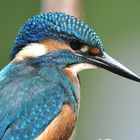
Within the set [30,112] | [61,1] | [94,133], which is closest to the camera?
[30,112]

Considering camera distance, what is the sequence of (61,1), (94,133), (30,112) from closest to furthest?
(30,112) → (61,1) → (94,133)

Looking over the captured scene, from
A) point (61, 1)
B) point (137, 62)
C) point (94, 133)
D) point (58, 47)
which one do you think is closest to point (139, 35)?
point (137, 62)

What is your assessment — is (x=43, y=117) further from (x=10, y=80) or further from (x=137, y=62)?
(x=137, y=62)

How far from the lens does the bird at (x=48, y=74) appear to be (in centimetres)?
334

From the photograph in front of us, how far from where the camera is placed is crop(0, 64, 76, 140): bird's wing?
331 centimetres

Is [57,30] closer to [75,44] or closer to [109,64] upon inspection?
[75,44]

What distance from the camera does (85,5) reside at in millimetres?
5816

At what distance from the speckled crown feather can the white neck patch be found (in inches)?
0.8

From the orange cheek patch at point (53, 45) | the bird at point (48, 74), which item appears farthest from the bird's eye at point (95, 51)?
the orange cheek patch at point (53, 45)

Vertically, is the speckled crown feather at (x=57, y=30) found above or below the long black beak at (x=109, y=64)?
above

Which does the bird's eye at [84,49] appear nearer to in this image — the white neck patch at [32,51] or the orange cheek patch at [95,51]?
the orange cheek patch at [95,51]

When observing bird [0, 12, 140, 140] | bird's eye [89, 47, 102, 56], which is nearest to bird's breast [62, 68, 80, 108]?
bird [0, 12, 140, 140]

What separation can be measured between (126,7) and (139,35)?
0.24 meters

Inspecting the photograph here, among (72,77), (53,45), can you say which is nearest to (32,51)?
(53,45)
